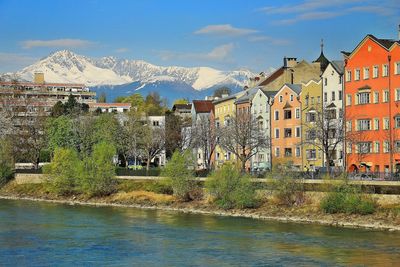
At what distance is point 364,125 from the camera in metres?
91.9

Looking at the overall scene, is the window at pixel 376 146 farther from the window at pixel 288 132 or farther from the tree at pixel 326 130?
the window at pixel 288 132

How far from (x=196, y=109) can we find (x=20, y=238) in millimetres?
88081

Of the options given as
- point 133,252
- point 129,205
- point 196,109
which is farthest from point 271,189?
point 196,109

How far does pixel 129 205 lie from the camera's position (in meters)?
91.4

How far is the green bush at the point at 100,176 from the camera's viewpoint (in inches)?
3905

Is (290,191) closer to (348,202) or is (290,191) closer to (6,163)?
(348,202)

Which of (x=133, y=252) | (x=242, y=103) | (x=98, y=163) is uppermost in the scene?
(x=242, y=103)

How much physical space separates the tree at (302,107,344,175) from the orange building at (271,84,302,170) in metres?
5.61

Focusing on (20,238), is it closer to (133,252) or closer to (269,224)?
(133,252)

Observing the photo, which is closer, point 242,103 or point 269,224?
point 269,224

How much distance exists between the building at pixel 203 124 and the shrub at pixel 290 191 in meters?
42.0

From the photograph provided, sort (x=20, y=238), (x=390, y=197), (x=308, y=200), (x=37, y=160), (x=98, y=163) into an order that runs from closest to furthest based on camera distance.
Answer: (x=20, y=238), (x=390, y=197), (x=308, y=200), (x=98, y=163), (x=37, y=160)

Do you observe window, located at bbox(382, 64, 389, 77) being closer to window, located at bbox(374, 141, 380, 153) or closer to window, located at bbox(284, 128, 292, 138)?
window, located at bbox(374, 141, 380, 153)

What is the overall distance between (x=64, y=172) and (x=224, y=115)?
112 ft
